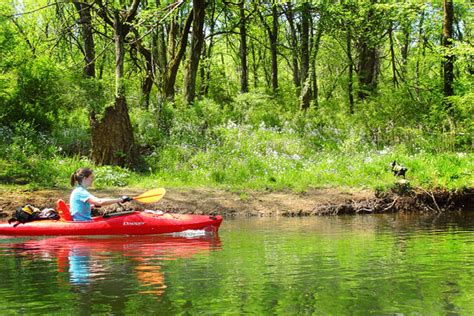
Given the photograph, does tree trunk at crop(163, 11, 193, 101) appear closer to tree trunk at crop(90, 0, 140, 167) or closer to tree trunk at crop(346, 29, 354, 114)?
tree trunk at crop(90, 0, 140, 167)

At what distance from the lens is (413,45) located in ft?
105

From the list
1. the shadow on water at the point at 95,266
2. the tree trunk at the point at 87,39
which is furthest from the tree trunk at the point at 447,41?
the shadow on water at the point at 95,266

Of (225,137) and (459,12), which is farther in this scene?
(459,12)

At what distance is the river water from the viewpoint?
203 inches

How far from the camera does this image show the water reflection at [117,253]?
6645 mm

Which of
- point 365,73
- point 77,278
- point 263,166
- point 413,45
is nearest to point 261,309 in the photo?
point 77,278

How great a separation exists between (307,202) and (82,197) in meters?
6.00

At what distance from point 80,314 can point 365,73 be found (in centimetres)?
2064

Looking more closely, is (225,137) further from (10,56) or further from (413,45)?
(413,45)

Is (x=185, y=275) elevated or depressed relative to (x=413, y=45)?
depressed

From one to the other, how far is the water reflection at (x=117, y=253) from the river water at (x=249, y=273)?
2 cm

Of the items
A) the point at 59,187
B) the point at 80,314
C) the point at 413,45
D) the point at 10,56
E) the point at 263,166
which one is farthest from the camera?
the point at 413,45

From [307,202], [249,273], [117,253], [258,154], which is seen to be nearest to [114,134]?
[258,154]

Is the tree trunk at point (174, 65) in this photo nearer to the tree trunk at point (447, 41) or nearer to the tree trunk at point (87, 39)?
the tree trunk at point (87, 39)
